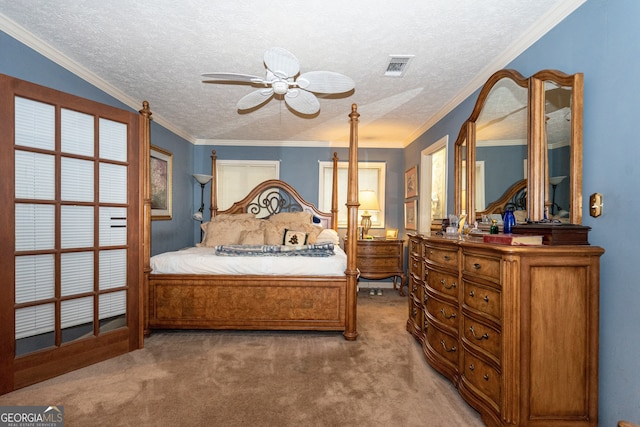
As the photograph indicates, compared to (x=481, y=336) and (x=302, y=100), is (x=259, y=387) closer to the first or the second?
(x=481, y=336)

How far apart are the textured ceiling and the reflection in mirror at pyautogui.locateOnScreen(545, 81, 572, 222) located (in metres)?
0.51

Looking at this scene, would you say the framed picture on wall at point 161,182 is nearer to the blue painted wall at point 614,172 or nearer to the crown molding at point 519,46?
the crown molding at point 519,46

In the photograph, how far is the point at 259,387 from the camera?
A: 7.72 feet

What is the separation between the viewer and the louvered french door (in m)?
2.27

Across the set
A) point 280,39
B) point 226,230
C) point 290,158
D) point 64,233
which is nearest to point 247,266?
point 226,230

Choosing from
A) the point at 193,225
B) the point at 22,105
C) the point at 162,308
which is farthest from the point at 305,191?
the point at 22,105

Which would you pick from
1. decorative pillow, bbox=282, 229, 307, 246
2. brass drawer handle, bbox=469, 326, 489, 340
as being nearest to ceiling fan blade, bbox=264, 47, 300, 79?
brass drawer handle, bbox=469, 326, 489, 340

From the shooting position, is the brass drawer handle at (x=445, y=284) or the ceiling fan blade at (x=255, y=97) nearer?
the brass drawer handle at (x=445, y=284)

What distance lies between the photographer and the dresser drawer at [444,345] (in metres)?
2.33

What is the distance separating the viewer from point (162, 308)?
336 centimetres

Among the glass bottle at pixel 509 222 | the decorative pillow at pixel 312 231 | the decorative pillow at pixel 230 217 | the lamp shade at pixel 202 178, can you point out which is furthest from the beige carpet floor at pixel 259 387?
the lamp shade at pixel 202 178

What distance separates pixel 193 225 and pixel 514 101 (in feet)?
16.0

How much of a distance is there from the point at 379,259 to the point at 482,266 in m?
3.14

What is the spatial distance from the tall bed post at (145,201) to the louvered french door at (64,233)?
0.19ft
